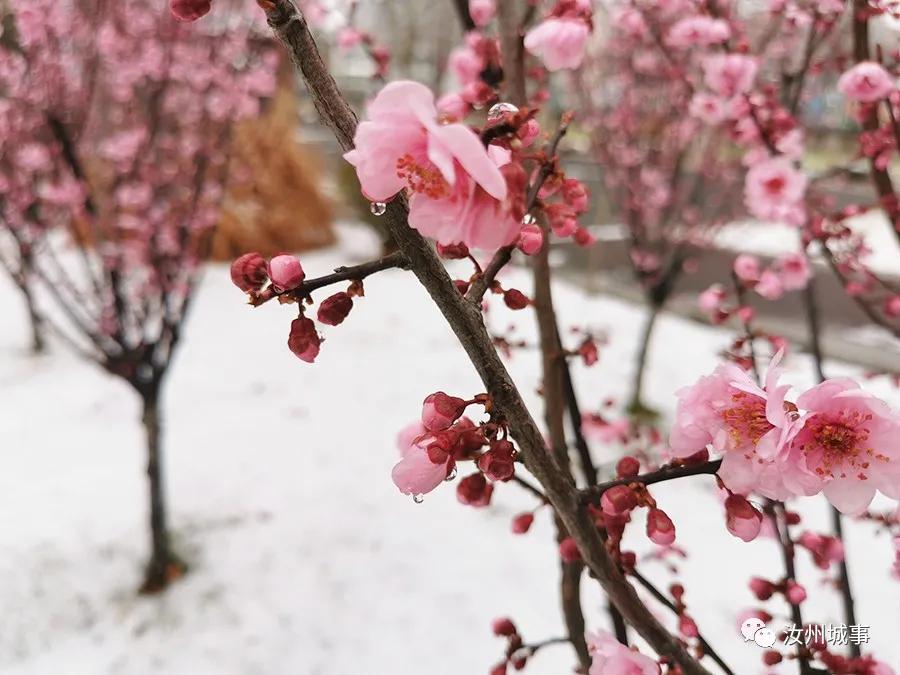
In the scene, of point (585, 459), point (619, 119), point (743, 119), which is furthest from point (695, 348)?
point (585, 459)

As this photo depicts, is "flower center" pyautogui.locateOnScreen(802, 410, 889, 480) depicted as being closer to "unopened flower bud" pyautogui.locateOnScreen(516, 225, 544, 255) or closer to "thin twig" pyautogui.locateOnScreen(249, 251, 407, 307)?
"unopened flower bud" pyautogui.locateOnScreen(516, 225, 544, 255)

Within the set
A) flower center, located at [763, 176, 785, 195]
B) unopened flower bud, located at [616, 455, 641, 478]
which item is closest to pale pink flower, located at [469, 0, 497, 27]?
flower center, located at [763, 176, 785, 195]

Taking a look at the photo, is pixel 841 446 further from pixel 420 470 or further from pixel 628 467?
pixel 420 470

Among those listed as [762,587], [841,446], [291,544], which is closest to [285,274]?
[841,446]

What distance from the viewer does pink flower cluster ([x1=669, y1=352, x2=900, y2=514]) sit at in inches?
25.7

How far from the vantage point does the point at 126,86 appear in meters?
4.46

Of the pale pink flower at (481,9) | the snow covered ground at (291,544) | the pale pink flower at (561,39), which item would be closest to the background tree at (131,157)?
the snow covered ground at (291,544)

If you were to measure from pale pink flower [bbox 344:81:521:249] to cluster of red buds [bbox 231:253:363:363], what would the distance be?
5.0 inches

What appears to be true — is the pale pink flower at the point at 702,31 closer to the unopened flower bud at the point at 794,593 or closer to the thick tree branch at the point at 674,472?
the unopened flower bud at the point at 794,593

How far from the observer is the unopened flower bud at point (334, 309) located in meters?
0.68

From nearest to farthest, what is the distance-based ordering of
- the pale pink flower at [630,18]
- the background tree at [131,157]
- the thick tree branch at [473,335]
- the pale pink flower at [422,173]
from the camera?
the pale pink flower at [422,173]
the thick tree branch at [473,335]
the background tree at [131,157]
the pale pink flower at [630,18]

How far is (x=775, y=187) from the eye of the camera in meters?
2.23

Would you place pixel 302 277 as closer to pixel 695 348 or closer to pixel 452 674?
pixel 452 674

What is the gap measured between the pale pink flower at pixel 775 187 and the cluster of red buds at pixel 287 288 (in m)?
1.97
